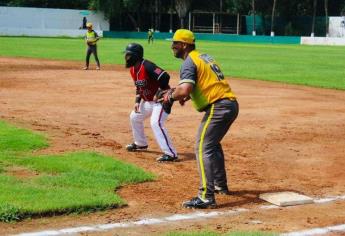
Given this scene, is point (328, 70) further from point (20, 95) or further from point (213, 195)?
point (213, 195)

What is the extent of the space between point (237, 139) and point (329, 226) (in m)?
5.09

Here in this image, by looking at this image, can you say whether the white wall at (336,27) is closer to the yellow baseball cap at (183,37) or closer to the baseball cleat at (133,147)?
the baseball cleat at (133,147)

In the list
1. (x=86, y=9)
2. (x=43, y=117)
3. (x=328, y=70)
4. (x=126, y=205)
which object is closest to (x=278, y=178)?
(x=126, y=205)

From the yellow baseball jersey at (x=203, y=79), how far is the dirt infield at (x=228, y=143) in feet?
4.02

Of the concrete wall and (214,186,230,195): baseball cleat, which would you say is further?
the concrete wall

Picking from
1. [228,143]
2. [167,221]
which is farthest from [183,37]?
[228,143]

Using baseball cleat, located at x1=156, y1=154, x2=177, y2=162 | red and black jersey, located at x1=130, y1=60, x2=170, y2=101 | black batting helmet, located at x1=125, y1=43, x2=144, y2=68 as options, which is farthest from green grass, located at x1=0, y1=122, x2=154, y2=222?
black batting helmet, located at x1=125, y1=43, x2=144, y2=68

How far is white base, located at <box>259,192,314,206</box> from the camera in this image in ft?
23.4

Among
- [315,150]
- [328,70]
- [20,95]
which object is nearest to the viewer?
[315,150]

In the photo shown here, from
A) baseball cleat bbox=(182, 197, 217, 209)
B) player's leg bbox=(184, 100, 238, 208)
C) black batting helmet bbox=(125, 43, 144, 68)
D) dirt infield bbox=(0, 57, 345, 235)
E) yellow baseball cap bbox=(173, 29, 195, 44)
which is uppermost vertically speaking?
yellow baseball cap bbox=(173, 29, 195, 44)

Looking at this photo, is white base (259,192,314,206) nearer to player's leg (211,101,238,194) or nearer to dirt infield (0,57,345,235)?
dirt infield (0,57,345,235)

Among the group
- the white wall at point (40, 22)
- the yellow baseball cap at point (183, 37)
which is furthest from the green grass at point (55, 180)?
the white wall at point (40, 22)

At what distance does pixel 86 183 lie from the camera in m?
7.59

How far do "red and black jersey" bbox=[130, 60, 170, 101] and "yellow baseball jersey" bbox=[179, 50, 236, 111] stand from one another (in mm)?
2045
